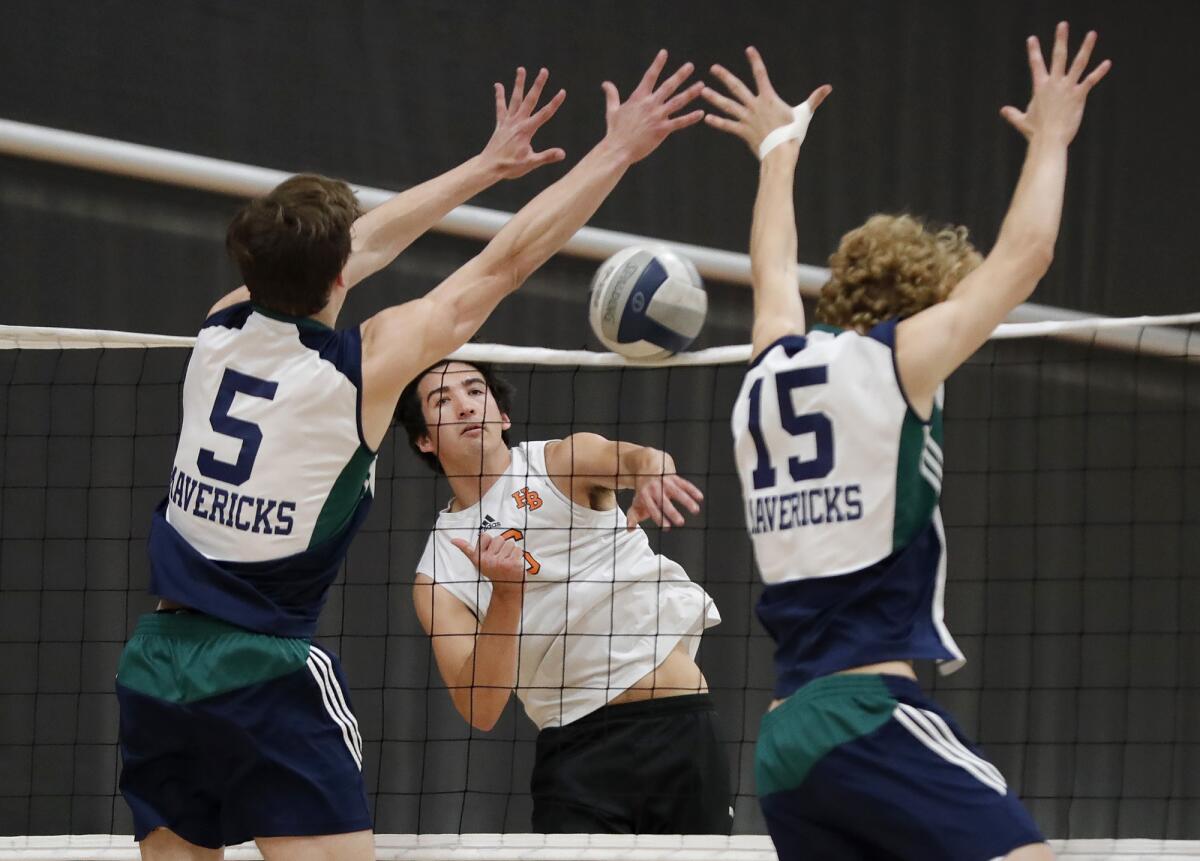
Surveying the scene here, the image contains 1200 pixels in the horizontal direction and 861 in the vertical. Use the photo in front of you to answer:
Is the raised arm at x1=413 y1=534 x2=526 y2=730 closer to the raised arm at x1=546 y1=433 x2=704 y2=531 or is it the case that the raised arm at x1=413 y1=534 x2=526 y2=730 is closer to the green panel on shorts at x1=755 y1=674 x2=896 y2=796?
the raised arm at x1=546 y1=433 x2=704 y2=531

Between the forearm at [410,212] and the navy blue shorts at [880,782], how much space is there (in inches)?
57.8

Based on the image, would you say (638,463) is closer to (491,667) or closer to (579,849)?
(491,667)

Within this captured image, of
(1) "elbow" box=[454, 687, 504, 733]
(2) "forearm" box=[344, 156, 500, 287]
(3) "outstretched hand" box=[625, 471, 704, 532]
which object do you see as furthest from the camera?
(1) "elbow" box=[454, 687, 504, 733]

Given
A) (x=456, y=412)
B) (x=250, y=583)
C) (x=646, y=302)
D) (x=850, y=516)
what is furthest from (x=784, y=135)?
(x=456, y=412)

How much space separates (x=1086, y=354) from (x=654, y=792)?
395 centimetres

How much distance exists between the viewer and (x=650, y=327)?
3.71m

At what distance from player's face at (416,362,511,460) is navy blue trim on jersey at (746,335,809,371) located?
1.83 meters

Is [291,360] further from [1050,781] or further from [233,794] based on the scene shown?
[1050,781]

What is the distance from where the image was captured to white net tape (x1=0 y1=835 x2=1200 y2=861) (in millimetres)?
4164

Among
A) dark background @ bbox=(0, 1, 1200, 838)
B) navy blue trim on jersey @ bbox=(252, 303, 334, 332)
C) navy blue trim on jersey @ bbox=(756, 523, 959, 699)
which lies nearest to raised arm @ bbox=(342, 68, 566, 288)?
navy blue trim on jersey @ bbox=(252, 303, 334, 332)

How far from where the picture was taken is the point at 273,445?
9.61 feet

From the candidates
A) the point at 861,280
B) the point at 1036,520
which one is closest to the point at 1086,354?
the point at 1036,520

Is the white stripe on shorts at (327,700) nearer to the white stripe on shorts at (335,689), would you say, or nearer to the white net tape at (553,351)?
the white stripe on shorts at (335,689)

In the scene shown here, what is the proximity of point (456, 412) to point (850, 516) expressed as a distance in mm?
2125
